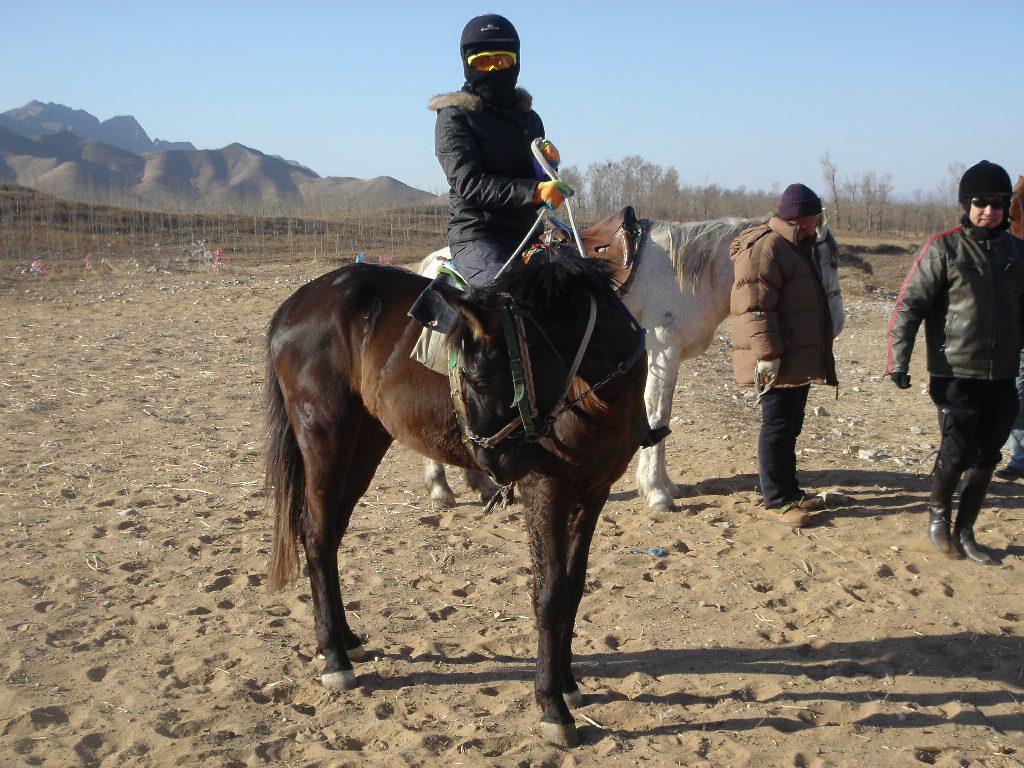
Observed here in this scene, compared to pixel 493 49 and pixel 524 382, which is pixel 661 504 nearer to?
pixel 524 382

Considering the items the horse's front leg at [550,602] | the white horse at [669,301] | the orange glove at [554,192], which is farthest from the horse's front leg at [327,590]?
the white horse at [669,301]

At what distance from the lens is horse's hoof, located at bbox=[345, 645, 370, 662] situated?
3.80 m

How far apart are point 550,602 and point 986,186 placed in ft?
11.0

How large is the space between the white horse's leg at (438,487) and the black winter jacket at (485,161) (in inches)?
96.9

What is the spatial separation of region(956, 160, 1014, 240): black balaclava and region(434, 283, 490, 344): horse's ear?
10.4 feet

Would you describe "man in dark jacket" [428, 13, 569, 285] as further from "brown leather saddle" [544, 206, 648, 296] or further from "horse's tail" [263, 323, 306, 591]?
"brown leather saddle" [544, 206, 648, 296]

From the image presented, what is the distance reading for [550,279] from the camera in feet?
9.86

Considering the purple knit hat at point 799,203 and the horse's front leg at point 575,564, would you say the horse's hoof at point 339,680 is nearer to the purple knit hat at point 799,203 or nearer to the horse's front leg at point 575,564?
the horse's front leg at point 575,564

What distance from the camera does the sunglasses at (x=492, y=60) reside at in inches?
143

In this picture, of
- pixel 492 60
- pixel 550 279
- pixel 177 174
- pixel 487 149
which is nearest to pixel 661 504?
pixel 487 149

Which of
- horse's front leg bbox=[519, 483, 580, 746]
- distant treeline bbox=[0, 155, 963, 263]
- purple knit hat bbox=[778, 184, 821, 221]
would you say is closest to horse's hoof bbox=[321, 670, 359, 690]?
horse's front leg bbox=[519, 483, 580, 746]

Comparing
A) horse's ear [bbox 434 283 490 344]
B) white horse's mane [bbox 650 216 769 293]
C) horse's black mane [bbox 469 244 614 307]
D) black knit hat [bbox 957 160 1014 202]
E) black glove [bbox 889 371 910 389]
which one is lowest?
black glove [bbox 889 371 910 389]

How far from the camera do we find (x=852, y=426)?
25.8ft

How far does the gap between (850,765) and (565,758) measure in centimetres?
105
